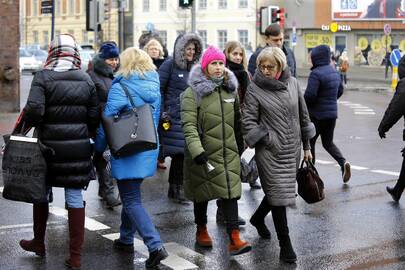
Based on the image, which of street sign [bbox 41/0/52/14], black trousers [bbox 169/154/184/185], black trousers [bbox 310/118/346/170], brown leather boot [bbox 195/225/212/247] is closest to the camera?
brown leather boot [bbox 195/225/212/247]

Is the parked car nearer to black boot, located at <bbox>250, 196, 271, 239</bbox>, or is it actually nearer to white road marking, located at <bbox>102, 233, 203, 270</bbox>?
white road marking, located at <bbox>102, 233, 203, 270</bbox>

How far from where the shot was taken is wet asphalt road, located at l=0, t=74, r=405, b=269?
6441mm

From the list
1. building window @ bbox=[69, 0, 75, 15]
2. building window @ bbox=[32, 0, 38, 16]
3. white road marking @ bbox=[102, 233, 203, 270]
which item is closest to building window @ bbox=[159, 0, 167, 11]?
building window @ bbox=[69, 0, 75, 15]

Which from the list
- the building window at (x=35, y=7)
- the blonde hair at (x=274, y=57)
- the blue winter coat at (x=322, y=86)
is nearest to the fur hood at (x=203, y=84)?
the blonde hair at (x=274, y=57)

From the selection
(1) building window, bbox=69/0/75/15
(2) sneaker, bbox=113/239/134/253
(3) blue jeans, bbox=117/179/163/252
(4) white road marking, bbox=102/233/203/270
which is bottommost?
(4) white road marking, bbox=102/233/203/270

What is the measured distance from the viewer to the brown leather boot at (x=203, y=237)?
6902mm

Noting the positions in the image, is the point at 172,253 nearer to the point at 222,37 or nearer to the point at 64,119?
the point at 64,119

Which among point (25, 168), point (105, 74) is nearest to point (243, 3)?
point (105, 74)

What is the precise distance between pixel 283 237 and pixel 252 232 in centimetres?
106

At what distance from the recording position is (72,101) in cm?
598

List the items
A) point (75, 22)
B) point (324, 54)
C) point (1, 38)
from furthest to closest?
point (75, 22), point (1, 38), point (324, 54)

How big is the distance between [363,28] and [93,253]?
48.3 m

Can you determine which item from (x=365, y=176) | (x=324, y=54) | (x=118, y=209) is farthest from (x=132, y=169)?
(x=365, y=176)

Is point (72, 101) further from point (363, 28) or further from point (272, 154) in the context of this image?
point (363, 28)
